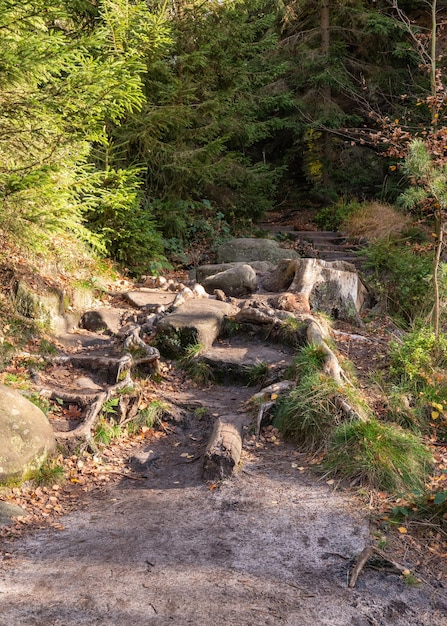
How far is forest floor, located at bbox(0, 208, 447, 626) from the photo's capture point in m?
3.31

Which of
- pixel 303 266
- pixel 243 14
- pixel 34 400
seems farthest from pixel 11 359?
pixel 243 14

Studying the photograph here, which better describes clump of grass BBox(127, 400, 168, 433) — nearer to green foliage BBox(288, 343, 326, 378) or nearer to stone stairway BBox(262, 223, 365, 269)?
green foliage BBox(288, 343, 326, 378)

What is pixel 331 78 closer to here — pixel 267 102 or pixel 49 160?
pixel 267 102

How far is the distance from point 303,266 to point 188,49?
6.76 m

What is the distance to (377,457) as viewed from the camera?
485 cm

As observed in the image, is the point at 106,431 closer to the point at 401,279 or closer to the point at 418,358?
the point at 418,358

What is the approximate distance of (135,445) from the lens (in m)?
5.79

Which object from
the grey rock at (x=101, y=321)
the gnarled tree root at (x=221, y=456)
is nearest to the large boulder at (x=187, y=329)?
the grey rock at (x=101, y=321)

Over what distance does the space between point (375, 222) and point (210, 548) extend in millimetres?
11990

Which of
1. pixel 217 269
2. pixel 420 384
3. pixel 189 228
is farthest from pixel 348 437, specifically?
pixel 189 228

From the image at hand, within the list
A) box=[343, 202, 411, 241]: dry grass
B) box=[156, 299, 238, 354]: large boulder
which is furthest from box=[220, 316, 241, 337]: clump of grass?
box=[343, 202, 411, 241]: dry grass

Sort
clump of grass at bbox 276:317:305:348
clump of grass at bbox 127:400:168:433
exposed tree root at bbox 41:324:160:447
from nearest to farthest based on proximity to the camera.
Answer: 1. exposed tree root at bbox 41:324:160:447
2. clump of grass at bbox 127:400:168:433
3. clump of grass at bbox 276:317:305:348

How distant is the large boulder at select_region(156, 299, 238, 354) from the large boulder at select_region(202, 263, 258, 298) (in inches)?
75.5

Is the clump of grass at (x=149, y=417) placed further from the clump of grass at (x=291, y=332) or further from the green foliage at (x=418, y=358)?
the green foliage at (x=418, y=358)
